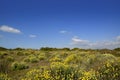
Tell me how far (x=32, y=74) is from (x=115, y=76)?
4033 millimetres

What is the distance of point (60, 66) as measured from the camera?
1066 cm

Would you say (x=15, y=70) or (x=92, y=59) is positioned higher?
(x=92, y=59)

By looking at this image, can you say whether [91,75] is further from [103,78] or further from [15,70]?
[15,70]

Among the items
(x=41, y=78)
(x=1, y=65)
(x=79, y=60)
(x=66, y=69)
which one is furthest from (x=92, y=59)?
(x=41, y=78)

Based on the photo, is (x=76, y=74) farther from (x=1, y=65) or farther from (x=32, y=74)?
(x=1, y=65)

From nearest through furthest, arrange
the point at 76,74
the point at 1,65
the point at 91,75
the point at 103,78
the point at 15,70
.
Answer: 1. the point at 91,75
2. the point at 103,78
3. the point at 76,74
4. the point at 1,65
5. the point at 15,70

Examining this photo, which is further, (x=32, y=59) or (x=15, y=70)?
(x=32, y=59)

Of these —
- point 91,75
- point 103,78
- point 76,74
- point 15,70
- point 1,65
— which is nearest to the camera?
point 91,75

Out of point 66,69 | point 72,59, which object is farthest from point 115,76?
point 72,59

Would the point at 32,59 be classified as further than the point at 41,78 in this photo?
Yes

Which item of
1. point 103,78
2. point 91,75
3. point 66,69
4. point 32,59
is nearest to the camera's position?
point 91,75

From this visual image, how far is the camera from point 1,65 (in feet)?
49.5

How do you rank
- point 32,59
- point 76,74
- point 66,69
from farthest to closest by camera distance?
1. point 32,59
2. point 66,69
3. point 76,74

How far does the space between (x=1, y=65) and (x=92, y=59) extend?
7114 mm
